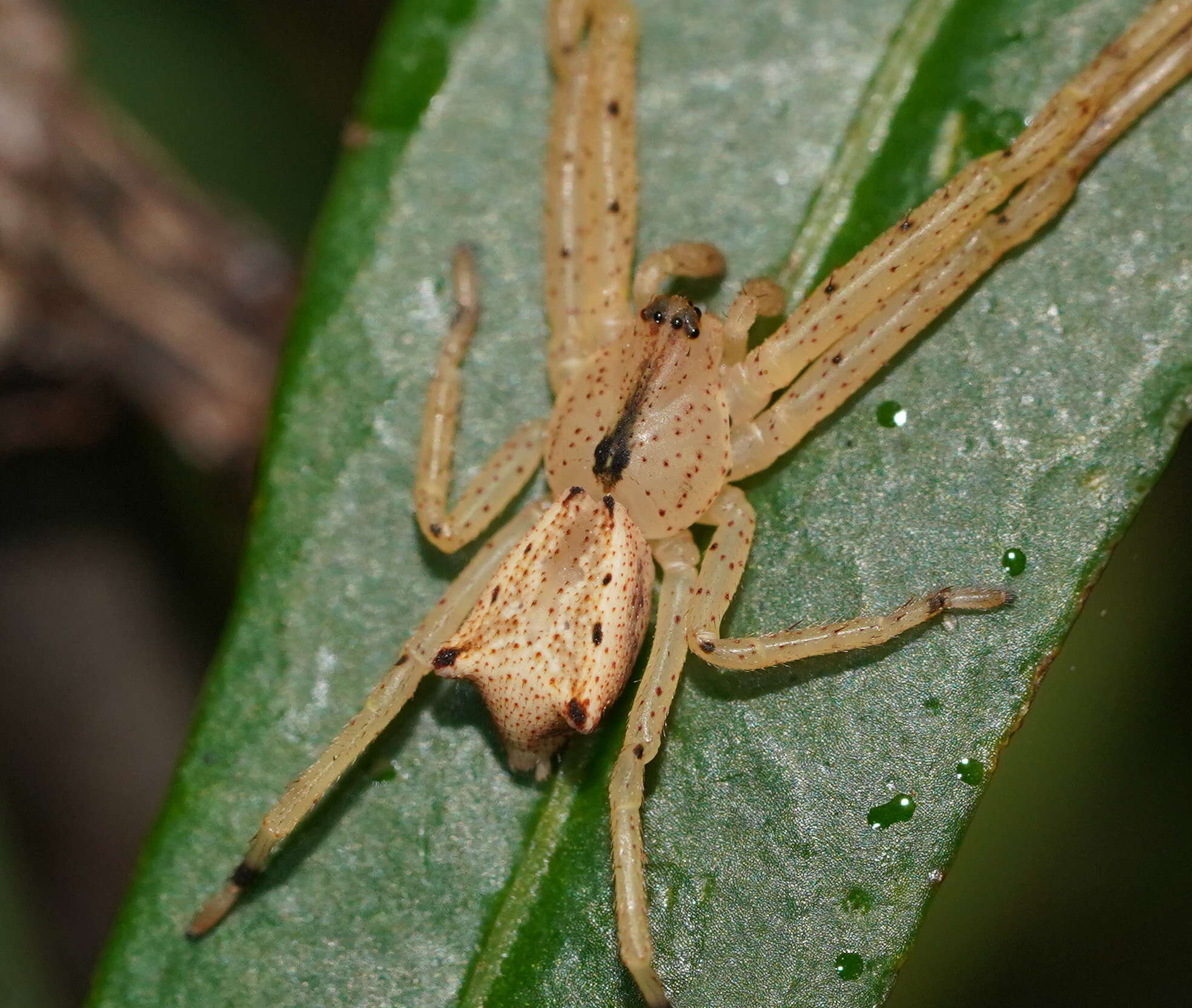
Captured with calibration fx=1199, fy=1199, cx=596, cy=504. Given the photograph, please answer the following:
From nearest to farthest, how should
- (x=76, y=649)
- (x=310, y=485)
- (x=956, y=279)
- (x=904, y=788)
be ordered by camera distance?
(x=904, y=788)
(x=956, y=279)
(x=310, y=485)
(x=76, y=649)

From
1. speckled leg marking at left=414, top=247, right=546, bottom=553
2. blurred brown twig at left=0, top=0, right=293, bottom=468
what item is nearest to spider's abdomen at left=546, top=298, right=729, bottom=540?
speckled leg marking at left=414, top=247, right=546, bottom=553

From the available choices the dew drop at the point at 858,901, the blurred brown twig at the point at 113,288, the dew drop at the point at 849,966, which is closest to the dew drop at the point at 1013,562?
the dew drop at the point at 858,901

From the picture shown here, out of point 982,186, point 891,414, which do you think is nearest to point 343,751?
point 891,414

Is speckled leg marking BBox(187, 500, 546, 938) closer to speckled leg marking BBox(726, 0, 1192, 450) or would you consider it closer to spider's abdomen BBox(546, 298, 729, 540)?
spider's abdomen BBox(546, 298, 729, 540)

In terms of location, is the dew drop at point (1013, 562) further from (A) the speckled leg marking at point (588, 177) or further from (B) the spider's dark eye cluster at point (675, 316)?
(A) the speckled leg marking at point (588, 177)

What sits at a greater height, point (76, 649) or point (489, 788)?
point (489, 788)

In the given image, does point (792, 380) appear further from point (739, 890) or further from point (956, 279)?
point (739, 890)

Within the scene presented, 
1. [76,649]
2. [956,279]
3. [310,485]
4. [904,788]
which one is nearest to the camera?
[904,788]

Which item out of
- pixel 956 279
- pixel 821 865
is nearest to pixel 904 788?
pixel 821 865
